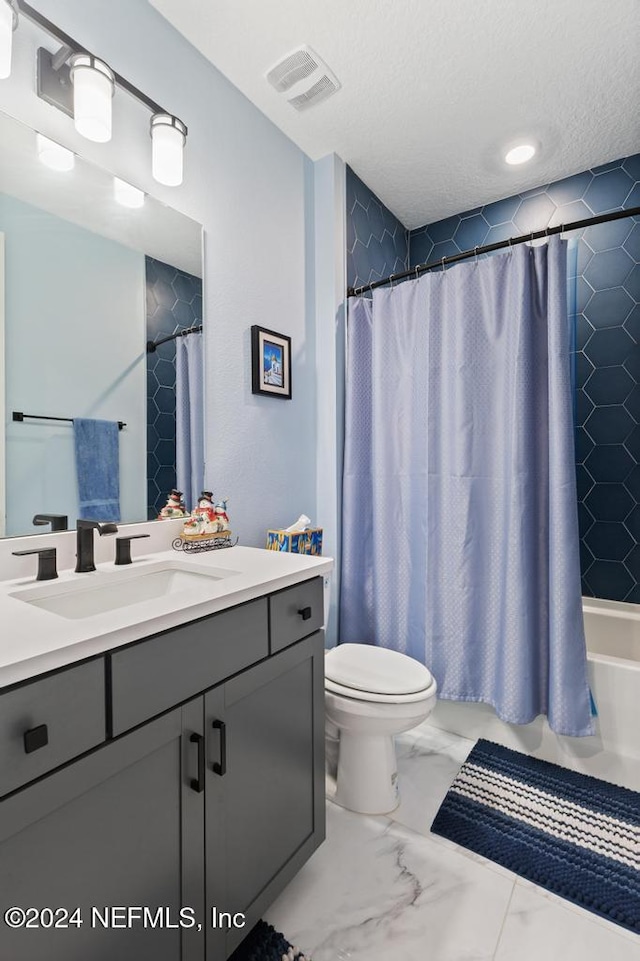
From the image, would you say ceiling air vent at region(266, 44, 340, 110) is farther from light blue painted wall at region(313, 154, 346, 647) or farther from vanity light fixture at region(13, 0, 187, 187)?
vanity light fixture at region(13, 0, 187, 187)

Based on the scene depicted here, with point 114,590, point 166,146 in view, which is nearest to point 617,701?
point 114,590

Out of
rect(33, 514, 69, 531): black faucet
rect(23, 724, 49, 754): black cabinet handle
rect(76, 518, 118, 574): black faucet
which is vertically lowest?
rect(23, 724, 49, 754): black cabinet handle

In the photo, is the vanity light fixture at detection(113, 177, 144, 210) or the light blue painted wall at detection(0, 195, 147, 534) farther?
the vanity light fixture at detection(113, 177, 144, 210)

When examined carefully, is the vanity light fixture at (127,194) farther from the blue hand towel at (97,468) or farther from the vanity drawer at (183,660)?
the vanity drawer at (183,660)

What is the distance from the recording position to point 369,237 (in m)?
2.45

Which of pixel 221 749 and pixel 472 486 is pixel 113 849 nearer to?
pixel 221 749

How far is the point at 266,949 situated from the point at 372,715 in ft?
1.96

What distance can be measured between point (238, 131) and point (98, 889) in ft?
7.41

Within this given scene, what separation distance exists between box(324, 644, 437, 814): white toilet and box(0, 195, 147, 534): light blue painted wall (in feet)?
2.89

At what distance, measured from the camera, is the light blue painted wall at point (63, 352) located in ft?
3.79

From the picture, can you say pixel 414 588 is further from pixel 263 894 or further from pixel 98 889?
pixel 98 889

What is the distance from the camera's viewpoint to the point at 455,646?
190 centimetres

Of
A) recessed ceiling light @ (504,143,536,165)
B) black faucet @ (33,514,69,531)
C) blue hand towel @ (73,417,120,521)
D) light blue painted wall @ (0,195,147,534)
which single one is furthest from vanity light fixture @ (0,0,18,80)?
recessed ceiling light @ (504,143,536,165)

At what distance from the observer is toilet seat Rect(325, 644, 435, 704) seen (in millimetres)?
1483
